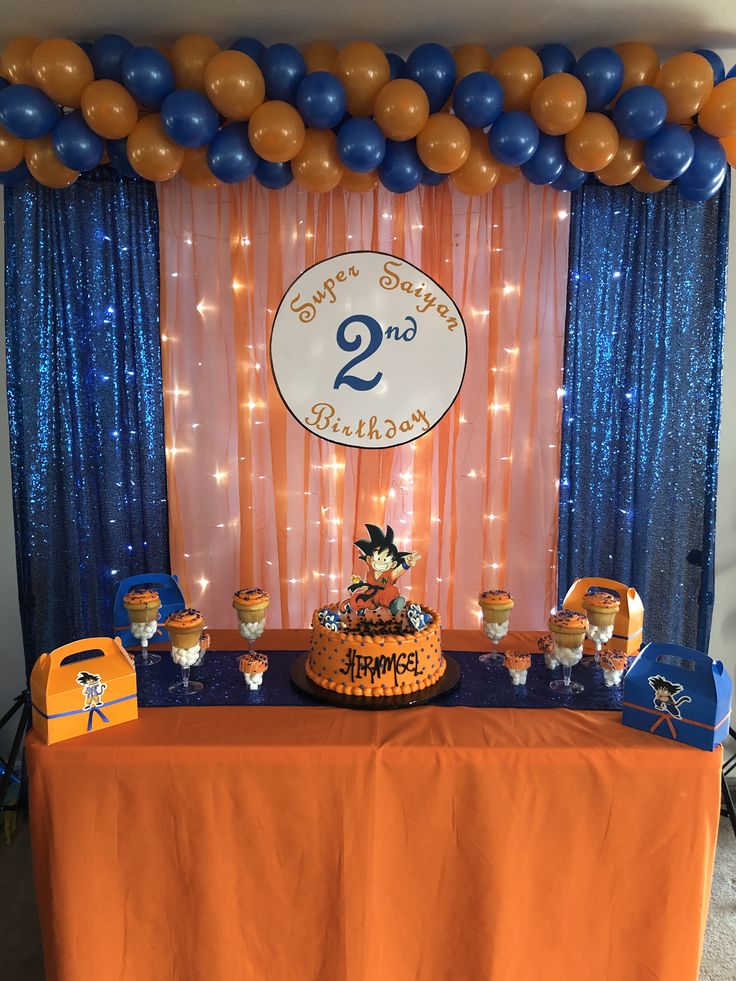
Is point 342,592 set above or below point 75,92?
below

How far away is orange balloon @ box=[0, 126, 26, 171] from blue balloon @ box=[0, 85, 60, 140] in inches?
2.8

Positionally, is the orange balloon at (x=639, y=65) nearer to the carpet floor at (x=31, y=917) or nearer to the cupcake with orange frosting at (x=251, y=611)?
the cupcake with orange frosting at (x=251, y=611)

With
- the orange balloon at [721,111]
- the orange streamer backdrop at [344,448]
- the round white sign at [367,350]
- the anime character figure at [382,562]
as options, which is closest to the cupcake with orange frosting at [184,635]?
the anime character figure at [382,562]

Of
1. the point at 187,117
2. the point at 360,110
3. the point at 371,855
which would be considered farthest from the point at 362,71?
the point at 371,855

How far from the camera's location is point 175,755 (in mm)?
1672

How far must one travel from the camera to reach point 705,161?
2.28 metres

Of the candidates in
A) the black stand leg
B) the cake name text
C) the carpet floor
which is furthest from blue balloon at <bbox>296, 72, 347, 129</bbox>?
the carpet floor

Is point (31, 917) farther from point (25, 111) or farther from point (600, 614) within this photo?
point (25, 111)

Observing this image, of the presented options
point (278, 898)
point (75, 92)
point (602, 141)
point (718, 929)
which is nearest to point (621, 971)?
point (718, 929)

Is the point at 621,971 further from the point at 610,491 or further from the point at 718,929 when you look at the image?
the point at 610,491

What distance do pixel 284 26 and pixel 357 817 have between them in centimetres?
242

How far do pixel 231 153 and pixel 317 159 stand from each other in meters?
0.27

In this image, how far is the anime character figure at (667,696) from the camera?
67.6 inches

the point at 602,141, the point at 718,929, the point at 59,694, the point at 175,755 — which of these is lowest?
the point at 718,929
